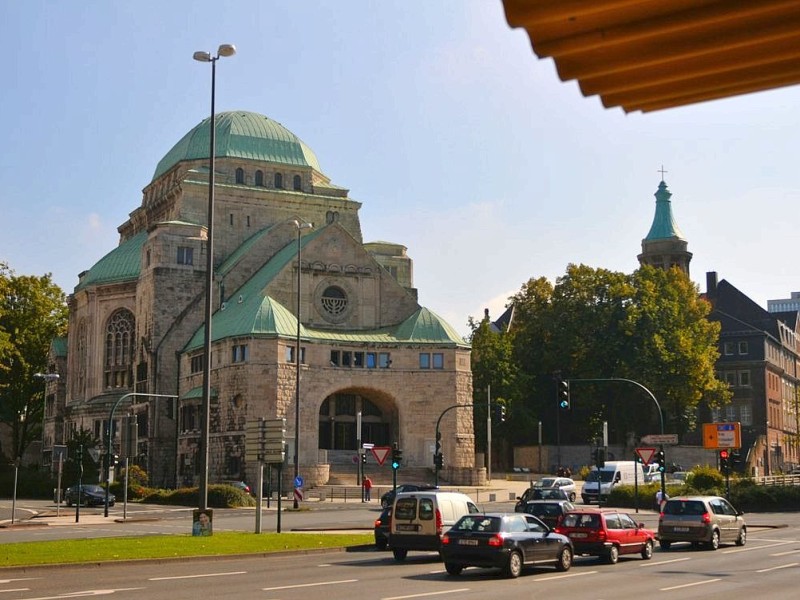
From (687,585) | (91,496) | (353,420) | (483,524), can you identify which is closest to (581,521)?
(483,524)

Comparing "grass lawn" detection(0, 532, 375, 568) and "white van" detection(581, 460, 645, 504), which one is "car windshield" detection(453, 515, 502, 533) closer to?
"grass lawn" detection(0, 532, 375, 568)

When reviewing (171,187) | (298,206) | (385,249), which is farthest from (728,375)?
(171,187)

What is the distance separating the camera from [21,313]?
91.7 meters

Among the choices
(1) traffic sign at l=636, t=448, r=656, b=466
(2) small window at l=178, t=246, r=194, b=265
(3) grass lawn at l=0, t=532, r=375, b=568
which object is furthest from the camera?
(2) small window at l=178, t=246, r=194, b=265

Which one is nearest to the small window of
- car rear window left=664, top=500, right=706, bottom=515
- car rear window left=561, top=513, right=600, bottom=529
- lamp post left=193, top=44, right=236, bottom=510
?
lamp post left=193, top=44, right=236, bottom=510

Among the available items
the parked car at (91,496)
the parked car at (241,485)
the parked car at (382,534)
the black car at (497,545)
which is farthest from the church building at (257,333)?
the black car at (497,545)

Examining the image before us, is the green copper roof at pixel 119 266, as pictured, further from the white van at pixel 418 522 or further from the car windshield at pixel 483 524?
the car windshield at pixel 483 524

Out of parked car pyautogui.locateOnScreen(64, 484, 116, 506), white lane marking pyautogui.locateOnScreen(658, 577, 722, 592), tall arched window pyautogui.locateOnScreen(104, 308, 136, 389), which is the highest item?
tall arched window pyautogui.locateOnScreen(104, 308, 136, 389)

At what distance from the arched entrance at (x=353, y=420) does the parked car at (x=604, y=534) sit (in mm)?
41933

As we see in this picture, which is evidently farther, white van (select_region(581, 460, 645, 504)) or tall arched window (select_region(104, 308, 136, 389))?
tall arched window (select_region(104, 308, 136, 389))

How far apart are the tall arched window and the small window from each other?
23.2 feet

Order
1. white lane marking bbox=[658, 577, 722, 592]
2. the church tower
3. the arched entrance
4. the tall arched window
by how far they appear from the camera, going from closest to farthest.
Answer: white lane marking bbox=[658, 577, 722, 592] < the arched entrance < the tall arched window < the church tower

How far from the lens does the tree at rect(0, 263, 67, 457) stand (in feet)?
298

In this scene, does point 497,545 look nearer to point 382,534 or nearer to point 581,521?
point 581,521
